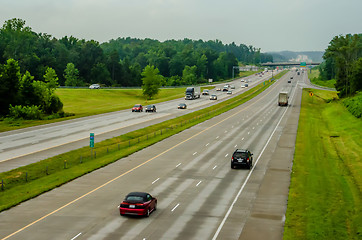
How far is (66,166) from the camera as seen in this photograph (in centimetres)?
4203

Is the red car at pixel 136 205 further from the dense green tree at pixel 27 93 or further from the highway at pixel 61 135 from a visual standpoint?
the dense green tree at pixel 27 93

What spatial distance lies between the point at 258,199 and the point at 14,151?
89.5 ft

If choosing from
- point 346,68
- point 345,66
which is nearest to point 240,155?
point 346,68

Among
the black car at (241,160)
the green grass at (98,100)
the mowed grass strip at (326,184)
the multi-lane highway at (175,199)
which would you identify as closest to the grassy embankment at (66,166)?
the multi-lane highway at (175,199)

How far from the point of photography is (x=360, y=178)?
4006 centimetres

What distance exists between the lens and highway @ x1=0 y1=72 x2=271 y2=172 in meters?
45.8

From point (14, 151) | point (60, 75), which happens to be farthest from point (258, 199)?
point (60, 75)

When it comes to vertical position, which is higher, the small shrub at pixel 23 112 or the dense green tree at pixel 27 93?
the dense green tree at pixel 27 93

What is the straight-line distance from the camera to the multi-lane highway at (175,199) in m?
24.8

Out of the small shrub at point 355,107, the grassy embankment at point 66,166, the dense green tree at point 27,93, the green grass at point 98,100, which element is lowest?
the green grass at point 98,100

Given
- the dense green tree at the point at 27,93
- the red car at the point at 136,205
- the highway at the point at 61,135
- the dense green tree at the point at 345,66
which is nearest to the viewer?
the red car at the point at 136,205

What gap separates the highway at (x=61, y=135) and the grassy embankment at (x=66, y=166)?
6.12ft

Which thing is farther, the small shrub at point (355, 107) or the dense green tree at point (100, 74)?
the dense green tree at point (100, 74)

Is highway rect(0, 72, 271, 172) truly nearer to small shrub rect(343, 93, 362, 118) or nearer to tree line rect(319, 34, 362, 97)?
small shrub rect(343, 93, 362, 118)
